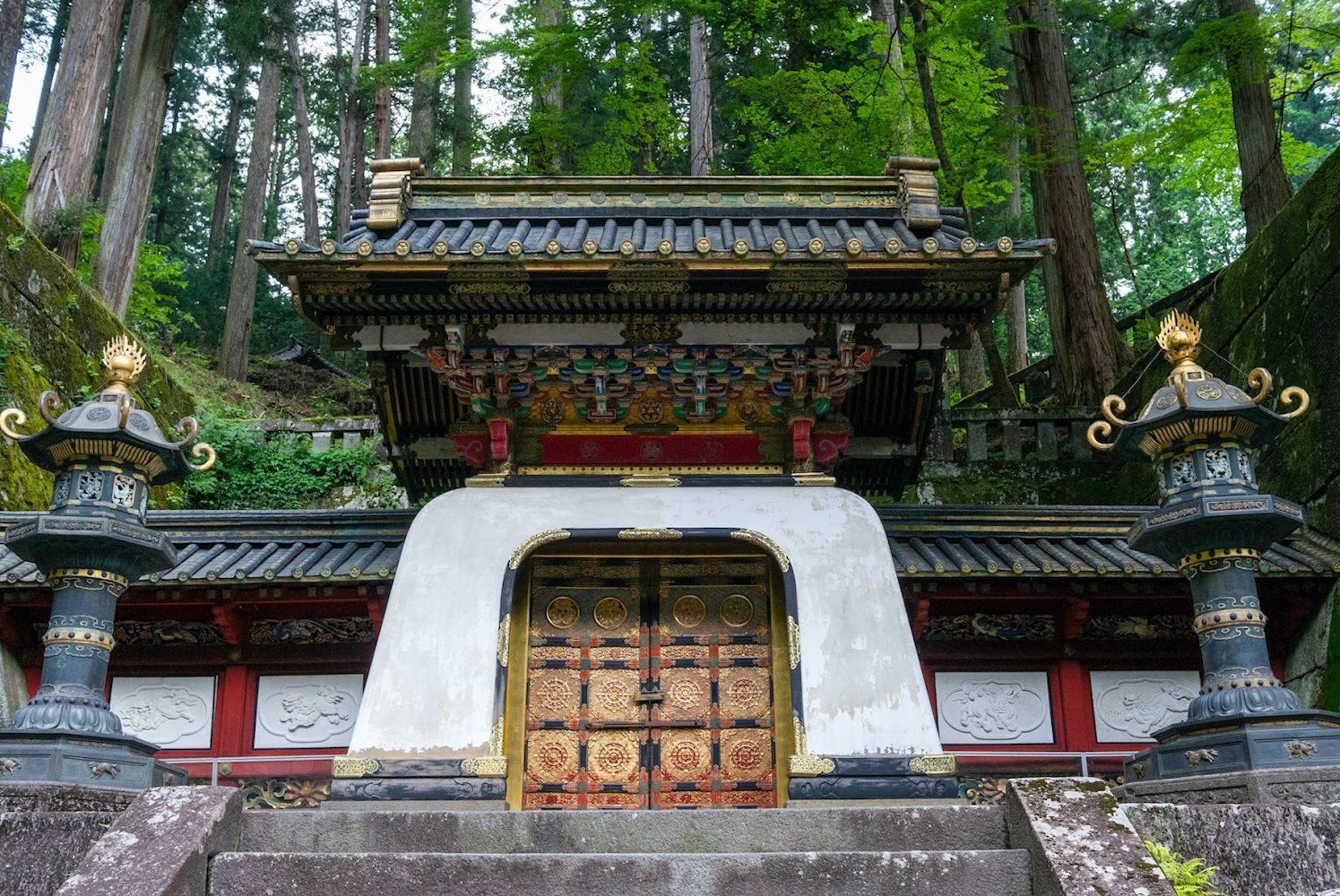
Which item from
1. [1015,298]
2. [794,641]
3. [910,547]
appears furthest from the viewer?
[1015,298]

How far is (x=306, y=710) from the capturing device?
9234 mm

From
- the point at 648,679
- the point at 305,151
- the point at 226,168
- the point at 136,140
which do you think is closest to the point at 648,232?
the point at 648,679

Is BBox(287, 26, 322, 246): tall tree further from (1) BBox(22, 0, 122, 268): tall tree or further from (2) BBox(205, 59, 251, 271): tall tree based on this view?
(1) BBox(22, 0, 122, 268): tall tree

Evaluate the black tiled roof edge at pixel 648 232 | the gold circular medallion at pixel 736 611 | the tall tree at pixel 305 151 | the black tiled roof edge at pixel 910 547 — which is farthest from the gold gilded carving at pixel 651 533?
the tall tree at pixel 305 151

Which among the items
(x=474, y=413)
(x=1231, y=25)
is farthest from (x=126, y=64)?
(x=1231, y=25)

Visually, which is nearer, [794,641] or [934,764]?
[934,764]

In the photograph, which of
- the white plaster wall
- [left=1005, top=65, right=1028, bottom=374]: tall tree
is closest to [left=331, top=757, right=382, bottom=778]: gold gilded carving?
the white plaster wall

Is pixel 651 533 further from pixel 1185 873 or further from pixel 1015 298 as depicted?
pixel 1015 298

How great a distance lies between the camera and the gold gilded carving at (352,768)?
7680 mm

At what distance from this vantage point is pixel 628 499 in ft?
29.4

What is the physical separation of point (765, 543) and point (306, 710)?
382cm

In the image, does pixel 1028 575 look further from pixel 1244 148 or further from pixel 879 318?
pixel 1244 148

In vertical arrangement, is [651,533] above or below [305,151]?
below

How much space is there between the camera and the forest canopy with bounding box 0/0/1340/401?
585 inches
